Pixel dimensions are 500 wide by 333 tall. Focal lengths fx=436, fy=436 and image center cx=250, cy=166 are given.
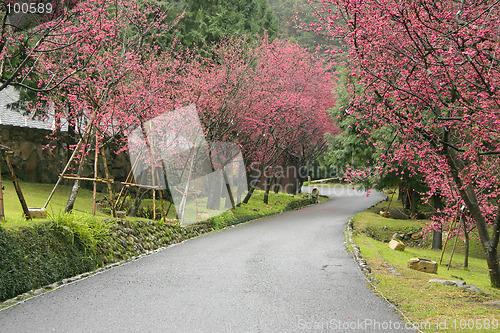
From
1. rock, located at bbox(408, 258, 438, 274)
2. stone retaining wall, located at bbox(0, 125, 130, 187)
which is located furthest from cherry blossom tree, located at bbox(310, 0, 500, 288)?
stone retaining wall, located at bbox(0, 125, 130, 187)

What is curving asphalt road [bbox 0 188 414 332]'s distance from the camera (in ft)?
20.8

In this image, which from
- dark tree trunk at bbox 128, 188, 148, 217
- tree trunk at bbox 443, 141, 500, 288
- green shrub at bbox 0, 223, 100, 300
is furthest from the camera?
dark tree trunk at bbox 128, 188, 148, 217

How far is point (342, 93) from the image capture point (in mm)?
23984

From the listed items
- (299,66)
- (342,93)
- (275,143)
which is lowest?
(275,143)

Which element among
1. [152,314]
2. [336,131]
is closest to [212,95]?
[152,314]

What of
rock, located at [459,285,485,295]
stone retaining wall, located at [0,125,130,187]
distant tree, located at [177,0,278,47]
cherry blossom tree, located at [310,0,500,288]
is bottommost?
rock, located at [459,285,485,295]

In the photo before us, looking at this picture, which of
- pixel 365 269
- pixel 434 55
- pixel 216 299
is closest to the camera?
pixel 434 55

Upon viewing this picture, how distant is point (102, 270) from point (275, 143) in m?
20.1

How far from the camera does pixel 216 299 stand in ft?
25.4

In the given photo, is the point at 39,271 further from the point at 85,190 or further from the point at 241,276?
the point at 85,190

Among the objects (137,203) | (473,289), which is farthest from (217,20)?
(473,289)

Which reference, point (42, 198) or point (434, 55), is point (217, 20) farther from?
point (434, 55)

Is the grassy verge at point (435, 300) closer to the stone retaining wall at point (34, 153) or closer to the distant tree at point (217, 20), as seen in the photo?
the stone retaining wall at point (34, 153)

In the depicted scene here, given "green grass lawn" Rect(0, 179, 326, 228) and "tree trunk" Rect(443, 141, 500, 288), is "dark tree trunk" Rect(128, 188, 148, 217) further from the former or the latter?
"tree trunk" Rect(443, 141, 500, 288)
